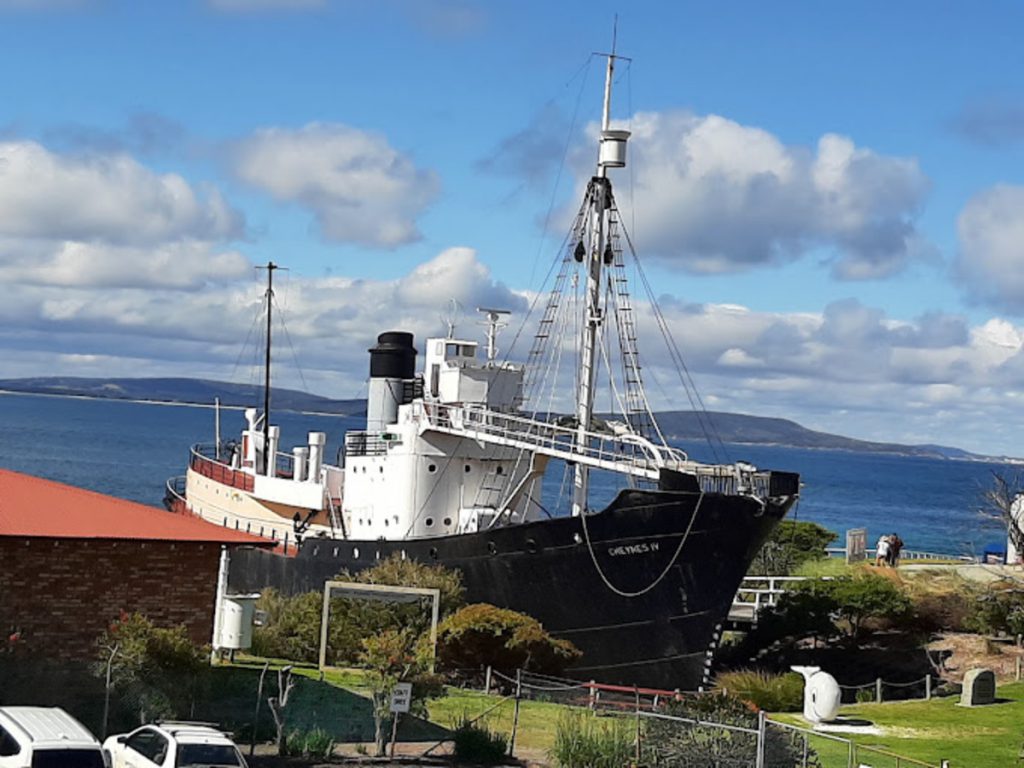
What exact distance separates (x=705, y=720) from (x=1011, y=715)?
9803 mm

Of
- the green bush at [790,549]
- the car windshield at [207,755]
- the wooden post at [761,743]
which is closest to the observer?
the car windshield at [207,755]

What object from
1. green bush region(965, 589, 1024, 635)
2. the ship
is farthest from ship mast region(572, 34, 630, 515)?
green bush region(965, 589, 1024, 635)

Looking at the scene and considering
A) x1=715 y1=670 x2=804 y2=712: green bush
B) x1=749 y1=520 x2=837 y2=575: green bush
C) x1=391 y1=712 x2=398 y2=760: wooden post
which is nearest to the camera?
x1=391 y1=712 x2=398 y2=760: wooden post

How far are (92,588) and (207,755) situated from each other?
20.2ft

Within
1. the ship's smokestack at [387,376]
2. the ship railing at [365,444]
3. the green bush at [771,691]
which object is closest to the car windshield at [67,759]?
the green bush at [771,691]

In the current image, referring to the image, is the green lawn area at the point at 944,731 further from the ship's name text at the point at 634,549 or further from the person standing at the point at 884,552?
the person standing at the point at 884,552

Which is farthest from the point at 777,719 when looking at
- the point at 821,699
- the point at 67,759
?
the point at 67,759

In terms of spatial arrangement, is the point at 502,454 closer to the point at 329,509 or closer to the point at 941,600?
the point at 329,509

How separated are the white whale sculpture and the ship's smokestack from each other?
16140 mm

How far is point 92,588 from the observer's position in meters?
23.0

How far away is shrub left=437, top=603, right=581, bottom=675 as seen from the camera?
97.2 feet

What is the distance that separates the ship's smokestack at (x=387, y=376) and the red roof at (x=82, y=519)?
14.6 m

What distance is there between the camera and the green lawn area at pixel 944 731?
23969 millimetres

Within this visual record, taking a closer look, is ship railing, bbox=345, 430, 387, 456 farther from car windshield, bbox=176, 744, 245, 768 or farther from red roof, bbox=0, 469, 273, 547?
A: car windshield, bbox=176, 744, 245, 768
